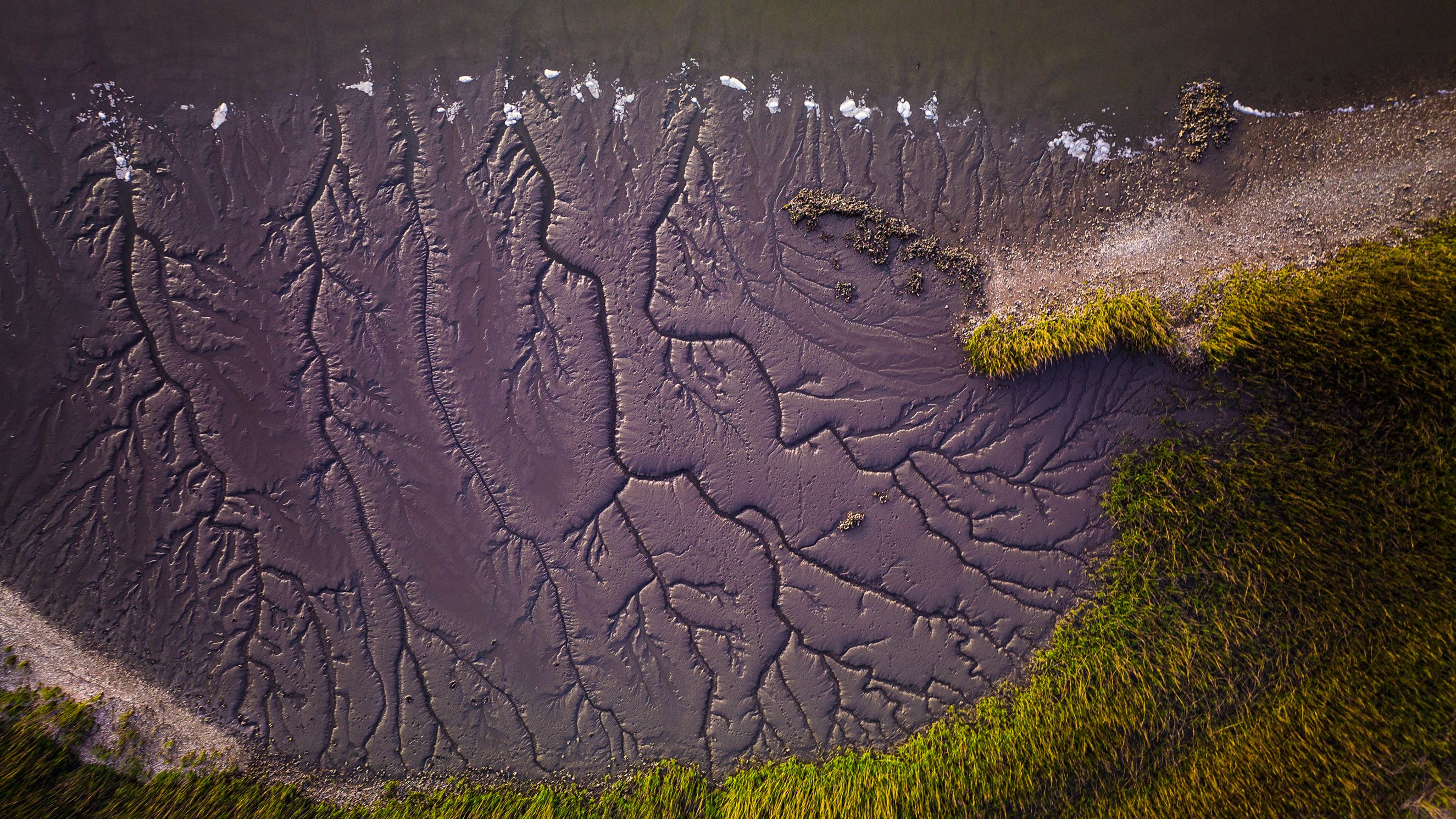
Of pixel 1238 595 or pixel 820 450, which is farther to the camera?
pixel 820 450

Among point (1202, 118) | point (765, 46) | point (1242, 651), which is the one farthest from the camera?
point (765, 46)

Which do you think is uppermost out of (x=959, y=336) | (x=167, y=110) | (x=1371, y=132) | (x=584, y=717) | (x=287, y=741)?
(x=1371, y=132)

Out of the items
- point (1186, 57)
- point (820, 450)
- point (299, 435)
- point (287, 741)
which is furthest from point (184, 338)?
point (1186, 57)

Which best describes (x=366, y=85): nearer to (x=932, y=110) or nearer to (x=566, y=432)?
(x=566, y=432)

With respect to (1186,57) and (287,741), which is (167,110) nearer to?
(287,741)

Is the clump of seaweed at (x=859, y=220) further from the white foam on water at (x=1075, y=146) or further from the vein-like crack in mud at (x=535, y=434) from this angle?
the white foam on water at (x=1075, y=146)

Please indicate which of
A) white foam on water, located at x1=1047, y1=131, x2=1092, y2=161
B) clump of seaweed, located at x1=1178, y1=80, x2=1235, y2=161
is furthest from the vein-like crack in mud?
clump of seaweed, located at x1=1178, y1=80, x2=1235, y2=161

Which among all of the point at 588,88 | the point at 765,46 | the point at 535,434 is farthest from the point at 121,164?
the point at 765,46
